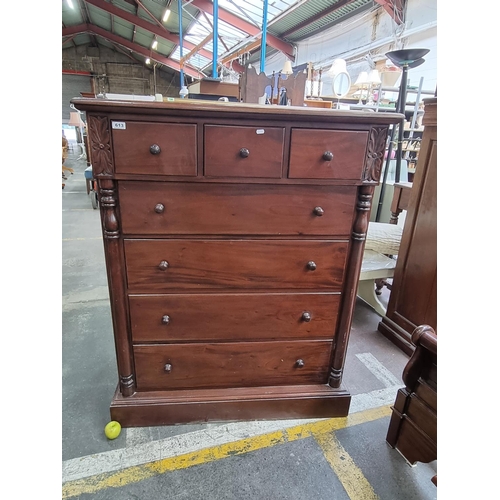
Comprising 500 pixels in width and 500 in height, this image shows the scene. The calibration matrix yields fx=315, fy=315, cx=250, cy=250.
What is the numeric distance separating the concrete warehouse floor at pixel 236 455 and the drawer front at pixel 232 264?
25.7 inches

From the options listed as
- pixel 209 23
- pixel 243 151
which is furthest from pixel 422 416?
pixel 209 23

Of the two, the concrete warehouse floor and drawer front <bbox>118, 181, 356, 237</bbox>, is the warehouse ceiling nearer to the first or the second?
drawer front <bbox>118, 181, 356, 237</bbox>

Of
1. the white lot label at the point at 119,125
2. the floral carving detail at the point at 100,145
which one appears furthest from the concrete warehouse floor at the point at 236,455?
the white lot label at the point at 119,125

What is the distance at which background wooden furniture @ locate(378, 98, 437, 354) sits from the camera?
166 cm

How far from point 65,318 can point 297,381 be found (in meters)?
1.59

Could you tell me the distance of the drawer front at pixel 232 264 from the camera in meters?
1.14

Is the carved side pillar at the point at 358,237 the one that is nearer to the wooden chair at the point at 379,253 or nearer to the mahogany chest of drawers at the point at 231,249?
the mahogany chest of drawers at the point at 231,249

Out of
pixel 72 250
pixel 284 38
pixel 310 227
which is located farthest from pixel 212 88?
pixel 284 38

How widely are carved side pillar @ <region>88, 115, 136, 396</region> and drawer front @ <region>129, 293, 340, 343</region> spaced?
0.14 ft

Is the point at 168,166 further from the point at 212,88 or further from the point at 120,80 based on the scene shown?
the point at 120,80

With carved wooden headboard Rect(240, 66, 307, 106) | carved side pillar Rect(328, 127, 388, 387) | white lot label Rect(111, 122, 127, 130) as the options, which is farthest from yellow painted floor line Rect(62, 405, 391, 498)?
carved wooden headboard Rect(240, 66, 307, 106)

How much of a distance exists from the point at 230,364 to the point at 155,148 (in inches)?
35.7

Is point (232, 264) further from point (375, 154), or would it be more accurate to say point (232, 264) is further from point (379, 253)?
point (379, 253)

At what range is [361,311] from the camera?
7.84ft
